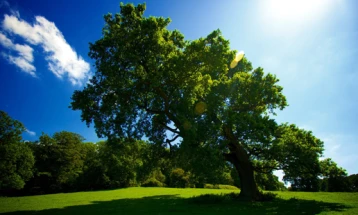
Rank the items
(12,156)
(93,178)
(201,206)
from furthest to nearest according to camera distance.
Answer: (93,178), (12,156), (201,206)

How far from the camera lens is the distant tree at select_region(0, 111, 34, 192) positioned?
149ft

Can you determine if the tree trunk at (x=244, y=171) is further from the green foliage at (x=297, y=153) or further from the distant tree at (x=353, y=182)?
the distant tree at (x=353, y=182)

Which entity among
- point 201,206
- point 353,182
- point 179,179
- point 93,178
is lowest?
point 201,206

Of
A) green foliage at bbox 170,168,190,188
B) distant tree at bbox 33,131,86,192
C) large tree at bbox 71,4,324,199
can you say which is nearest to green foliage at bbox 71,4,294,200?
large tree at bbox 71,4,324,199

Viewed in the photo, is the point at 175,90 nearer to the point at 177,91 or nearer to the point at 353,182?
the point at 177,91

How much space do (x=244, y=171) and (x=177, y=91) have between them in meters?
12.0

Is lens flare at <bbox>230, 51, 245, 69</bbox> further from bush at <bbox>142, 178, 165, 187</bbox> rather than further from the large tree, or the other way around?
bush at <bbox>142, 178, 165, 187</bbox>

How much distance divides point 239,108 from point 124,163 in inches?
1603

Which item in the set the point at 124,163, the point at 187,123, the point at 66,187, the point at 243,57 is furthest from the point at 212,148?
the point at 66,187

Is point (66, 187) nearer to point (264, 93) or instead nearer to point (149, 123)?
point (149, 123)

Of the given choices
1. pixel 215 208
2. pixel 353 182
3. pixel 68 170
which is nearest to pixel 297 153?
pixel 215 208

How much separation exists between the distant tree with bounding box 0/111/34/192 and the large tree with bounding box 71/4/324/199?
40739 millimetres

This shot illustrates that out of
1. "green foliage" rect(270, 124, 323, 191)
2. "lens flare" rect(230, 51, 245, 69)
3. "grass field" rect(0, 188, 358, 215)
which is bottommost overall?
"grass field" rect(0, 188, 358, 215)

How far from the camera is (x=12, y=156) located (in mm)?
46719
